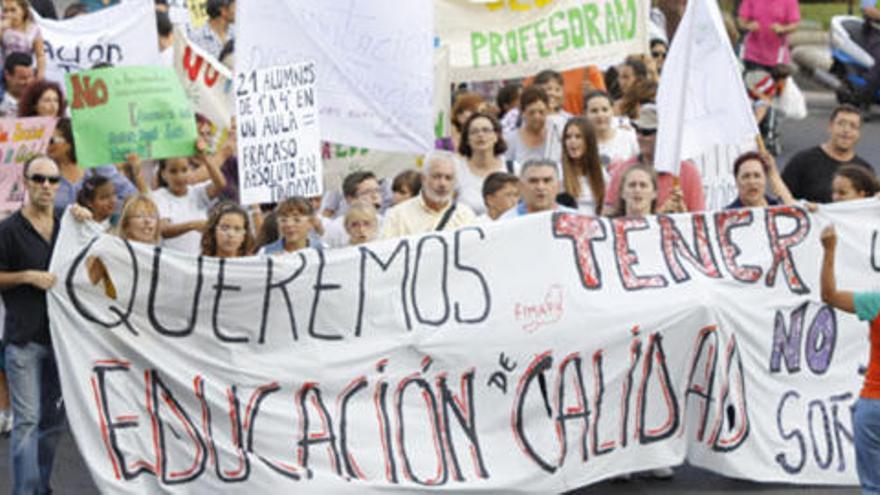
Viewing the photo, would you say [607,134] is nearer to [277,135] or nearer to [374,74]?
[374,74]

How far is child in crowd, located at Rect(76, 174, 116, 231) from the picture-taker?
10.2 metres

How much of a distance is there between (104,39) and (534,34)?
264cm

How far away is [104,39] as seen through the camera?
497 inches

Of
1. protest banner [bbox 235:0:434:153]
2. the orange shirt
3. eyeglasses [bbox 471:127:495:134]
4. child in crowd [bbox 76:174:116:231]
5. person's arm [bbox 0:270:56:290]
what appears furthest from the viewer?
eyeglasses [bbox 471:127:495:134]

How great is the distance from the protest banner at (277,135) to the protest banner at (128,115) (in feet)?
1.65

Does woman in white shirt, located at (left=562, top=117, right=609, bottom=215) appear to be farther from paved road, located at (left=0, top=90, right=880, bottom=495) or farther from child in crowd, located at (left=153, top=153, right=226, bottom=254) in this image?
child in crowd, located at (left=153, top=153, right=226, bottom=254)

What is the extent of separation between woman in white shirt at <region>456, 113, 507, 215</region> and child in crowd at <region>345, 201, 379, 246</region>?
→ 1536 mm

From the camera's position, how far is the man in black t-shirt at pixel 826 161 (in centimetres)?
1123

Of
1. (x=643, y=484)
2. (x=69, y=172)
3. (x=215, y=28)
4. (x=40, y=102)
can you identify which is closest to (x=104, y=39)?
(x=40, y=102)

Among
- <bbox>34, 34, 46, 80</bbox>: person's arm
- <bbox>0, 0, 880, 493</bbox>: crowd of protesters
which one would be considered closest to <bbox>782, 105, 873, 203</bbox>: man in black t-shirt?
<bbox>0, 0, 880, 493</bbox>: crowd of protesters

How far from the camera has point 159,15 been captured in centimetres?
1560

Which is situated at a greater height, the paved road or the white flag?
the white flag

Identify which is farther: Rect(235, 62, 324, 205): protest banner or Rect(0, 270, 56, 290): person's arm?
Rect(235, 62, 324, 205): protest banner

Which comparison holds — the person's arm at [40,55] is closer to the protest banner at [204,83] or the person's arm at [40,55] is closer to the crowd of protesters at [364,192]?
the crowd of protesters at [364,192]
